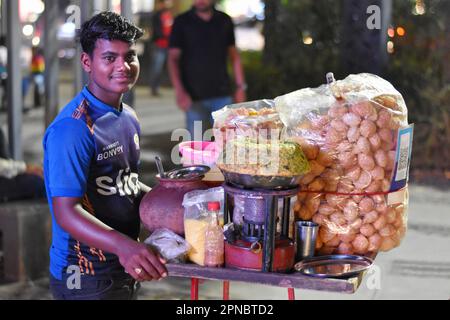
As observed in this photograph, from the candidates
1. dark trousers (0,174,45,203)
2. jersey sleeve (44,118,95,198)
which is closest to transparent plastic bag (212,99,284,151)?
jersey sleeve (44,118,95,198)

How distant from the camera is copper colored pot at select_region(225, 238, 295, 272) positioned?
2.87 m

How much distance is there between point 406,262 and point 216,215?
399 cm

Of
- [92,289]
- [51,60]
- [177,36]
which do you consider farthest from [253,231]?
[51,60]

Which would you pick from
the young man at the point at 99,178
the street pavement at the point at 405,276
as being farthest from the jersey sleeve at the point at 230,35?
the young man at the point at 99,178

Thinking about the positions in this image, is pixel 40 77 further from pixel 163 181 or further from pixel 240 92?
pixel 163 181

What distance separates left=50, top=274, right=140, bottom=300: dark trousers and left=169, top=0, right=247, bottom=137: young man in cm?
380

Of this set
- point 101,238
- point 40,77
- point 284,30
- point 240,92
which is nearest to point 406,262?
point 240,92

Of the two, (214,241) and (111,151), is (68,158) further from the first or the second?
(214,241)

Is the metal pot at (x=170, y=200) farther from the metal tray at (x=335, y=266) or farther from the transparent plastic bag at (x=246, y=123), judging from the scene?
the metal tray at (x=335, y=266)

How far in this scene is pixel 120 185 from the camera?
132 inches

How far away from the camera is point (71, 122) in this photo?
313cm

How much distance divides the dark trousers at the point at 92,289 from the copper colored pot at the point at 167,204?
386mm

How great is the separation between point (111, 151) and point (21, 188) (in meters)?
3.12

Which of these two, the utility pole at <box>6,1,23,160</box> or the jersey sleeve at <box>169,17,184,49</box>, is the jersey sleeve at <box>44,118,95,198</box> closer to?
the utility pole at <box>6,1,23,160</box>
